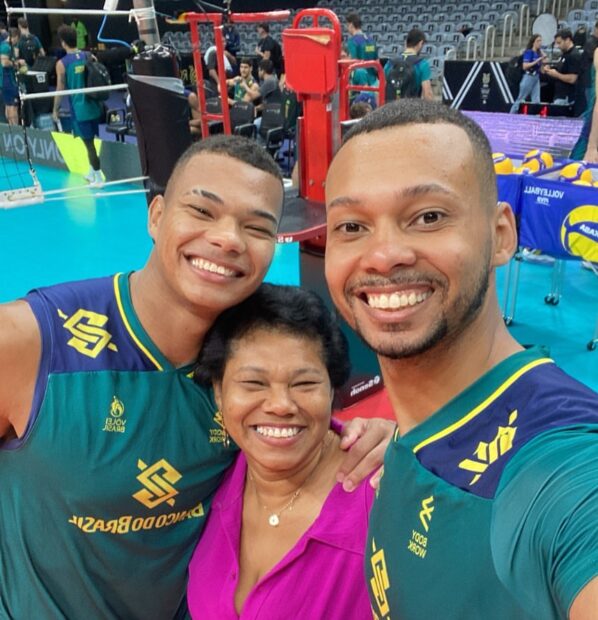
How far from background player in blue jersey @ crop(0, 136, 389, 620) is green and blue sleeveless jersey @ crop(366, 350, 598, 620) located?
45 centimetres

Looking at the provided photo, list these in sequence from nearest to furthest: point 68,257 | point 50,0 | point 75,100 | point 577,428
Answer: point 577,428 → point 68,257 → point 75,100 → point 50,0

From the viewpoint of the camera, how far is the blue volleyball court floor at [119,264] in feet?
15.1

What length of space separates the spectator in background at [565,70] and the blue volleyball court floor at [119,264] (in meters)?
4.73

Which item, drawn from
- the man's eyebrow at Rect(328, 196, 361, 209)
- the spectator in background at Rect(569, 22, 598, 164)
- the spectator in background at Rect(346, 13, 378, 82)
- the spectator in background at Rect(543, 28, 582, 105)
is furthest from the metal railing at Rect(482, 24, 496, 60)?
the man's eyebrow at Rect(328, 196, 361, 209)

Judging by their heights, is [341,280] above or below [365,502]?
above

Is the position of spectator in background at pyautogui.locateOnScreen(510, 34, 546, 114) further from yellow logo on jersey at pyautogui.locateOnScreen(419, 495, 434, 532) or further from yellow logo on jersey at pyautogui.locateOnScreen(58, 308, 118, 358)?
yellow logo on jersey at pyautogui.locateOnScreen(419, 495, 434, 532)

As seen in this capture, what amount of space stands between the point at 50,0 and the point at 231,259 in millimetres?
22327

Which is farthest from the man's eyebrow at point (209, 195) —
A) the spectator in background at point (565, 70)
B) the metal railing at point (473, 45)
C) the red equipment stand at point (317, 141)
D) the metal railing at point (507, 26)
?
the metal railing at point (507, 26)

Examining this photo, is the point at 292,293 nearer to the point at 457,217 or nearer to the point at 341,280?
the point at 341,280

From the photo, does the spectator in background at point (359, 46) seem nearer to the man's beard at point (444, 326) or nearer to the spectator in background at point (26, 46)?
the spectator in background at point (26, 46)

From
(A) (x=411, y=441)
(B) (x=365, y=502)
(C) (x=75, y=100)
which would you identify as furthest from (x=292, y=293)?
(C) (x=75, y=100)

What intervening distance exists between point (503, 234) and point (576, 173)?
3.37m

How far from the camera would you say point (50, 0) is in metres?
20.4

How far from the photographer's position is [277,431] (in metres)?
1.51
